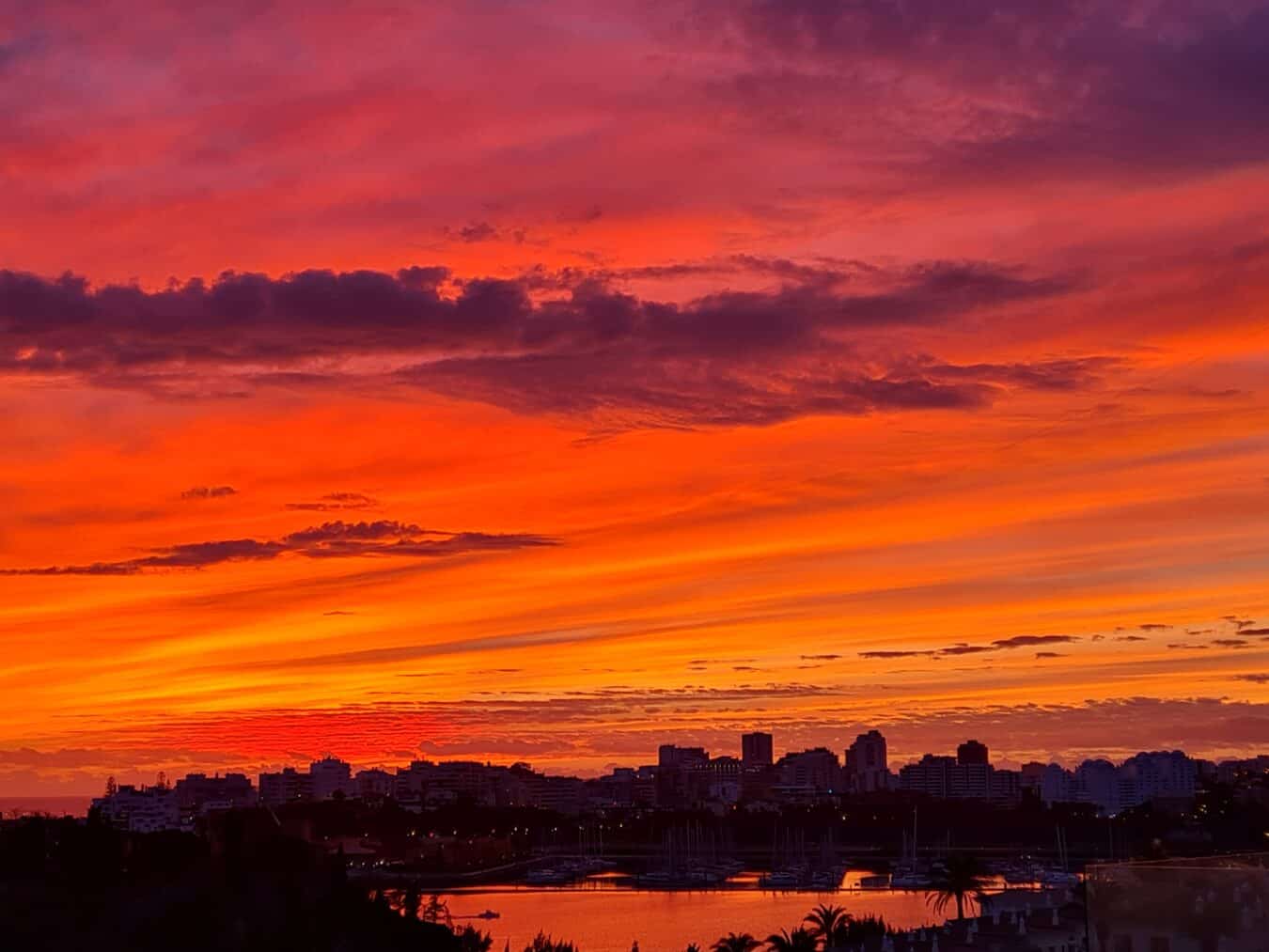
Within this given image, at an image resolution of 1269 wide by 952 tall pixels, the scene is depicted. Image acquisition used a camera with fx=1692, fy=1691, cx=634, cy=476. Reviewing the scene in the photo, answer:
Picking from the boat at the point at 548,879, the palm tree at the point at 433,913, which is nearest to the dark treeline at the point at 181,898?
the palm tree at the point at 433,913

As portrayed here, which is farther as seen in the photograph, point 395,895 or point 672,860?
point 672,860

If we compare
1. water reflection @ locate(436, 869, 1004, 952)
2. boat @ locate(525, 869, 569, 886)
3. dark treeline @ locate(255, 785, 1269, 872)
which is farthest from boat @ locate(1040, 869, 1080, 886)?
boat @ locate(525, 869, 569, 886)

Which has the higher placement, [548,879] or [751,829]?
[751,829]

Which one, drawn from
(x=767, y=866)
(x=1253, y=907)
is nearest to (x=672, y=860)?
(x=767, y=866)

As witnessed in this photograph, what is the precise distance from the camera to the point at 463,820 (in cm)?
16962

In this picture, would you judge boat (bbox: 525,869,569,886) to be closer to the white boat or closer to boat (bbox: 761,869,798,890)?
boat (bbox: 761,869,798,890)

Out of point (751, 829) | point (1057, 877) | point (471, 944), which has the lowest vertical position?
point (1057, 877)

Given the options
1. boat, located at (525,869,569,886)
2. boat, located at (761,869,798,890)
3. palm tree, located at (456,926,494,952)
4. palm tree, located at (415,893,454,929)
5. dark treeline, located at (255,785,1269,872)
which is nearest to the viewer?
palm tree, located at (456,926,494,952)

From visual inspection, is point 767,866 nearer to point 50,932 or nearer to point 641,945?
point 641,945

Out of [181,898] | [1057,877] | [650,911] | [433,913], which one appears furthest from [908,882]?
[181,898]

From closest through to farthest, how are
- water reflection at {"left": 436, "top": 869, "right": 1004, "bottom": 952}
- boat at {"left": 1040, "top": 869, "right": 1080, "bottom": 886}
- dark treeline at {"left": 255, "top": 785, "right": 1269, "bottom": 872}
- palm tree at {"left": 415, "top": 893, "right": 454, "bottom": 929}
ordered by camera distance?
palm tree at {"left": 415, "top": 893, "right": 454, "bottom": 929}
water reflection at {"left": 436, "top": 869, "right": 1004, "bottom": 952}
boat at {"left": 1040, "top": 869, "right": 1080, "bottom": 886}
dark treeline at {"left": 255, "top": 785, "right": 1269, "bottom": 872}

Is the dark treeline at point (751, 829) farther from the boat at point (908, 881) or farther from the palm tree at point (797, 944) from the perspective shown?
the palm tree at point (797, 944)

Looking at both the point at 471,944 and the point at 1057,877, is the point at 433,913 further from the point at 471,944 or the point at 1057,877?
the point at 1057,877

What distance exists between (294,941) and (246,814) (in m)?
24.9
